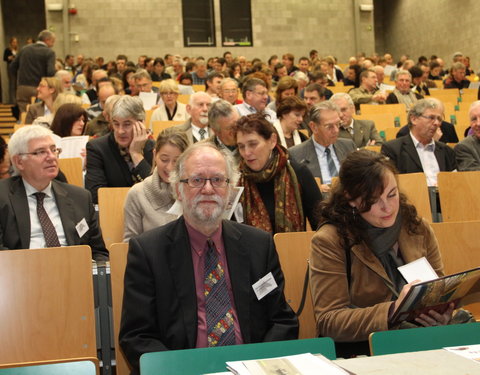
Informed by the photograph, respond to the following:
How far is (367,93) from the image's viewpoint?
946 cm

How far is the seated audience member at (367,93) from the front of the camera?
29.9ft

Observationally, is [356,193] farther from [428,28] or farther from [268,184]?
[428,28]

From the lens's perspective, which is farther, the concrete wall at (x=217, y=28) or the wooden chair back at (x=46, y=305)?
the concrete wall at (x=217, y=28)

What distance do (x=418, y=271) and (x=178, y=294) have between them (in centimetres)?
93

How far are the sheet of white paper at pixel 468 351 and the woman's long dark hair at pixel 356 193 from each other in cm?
79

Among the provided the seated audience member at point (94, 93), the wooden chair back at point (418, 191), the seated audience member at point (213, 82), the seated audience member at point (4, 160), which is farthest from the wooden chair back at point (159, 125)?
the seated audience member at point (94, 93)

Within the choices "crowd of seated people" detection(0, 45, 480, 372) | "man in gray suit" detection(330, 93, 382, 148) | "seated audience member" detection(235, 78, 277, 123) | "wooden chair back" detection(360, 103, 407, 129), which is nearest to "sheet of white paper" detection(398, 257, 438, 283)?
"crowd of seated people" detection(0, 45, 480, 372)

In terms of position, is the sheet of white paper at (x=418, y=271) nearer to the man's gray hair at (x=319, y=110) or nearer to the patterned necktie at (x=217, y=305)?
the patterned necktie at (x=217, y=305)

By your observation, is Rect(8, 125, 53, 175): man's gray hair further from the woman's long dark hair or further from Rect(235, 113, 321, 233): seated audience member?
the woman's long dark hair

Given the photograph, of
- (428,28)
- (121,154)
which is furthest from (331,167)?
(428,28)

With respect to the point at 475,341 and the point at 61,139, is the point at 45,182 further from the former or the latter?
the point at 475,341

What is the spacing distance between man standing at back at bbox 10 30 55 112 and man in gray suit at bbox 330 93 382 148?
5.12m

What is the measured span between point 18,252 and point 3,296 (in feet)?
0.59

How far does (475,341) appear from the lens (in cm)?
197
